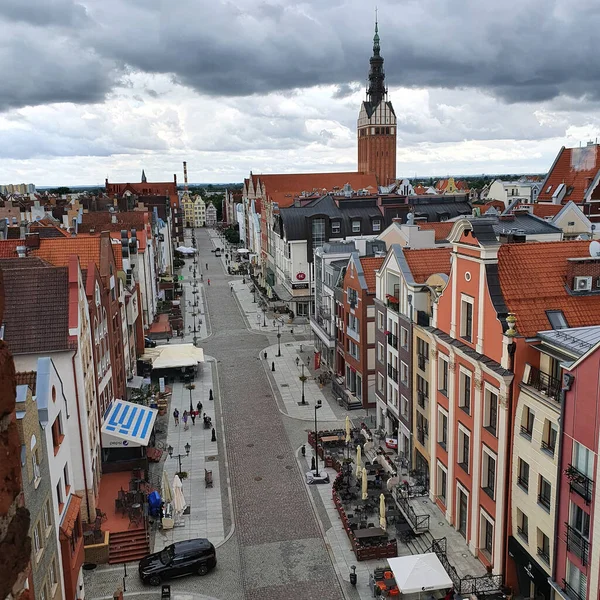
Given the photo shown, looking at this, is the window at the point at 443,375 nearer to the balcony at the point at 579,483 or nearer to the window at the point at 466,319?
the window at the point at 466,319

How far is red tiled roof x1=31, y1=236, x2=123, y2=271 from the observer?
150 ft

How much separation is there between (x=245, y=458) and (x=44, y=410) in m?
22.3

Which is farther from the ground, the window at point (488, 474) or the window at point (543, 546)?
the window at point (488, 474)

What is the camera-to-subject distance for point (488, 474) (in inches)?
1184

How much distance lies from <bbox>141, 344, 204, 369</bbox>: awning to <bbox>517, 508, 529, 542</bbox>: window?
39546mm

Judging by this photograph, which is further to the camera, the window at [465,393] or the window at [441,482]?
the window at [441,482]

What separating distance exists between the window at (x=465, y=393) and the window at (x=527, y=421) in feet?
15.5

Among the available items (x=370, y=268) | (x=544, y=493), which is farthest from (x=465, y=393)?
(x=370, y=268)

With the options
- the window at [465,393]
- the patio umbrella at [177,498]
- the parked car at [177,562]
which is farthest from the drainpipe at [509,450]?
the patio umbrella at [177,498]

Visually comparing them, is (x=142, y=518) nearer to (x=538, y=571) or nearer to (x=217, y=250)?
(x=538, y=571)

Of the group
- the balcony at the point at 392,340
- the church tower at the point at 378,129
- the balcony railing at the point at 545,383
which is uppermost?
the church tower at the point at 378,129

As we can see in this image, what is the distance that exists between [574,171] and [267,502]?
240ft

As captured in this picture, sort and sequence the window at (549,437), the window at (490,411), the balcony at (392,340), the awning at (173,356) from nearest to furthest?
the window at (549,437) < the window at (490,411) < the balcony at (392,340) < the awning at (173,356)

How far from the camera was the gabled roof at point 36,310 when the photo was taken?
105ft
